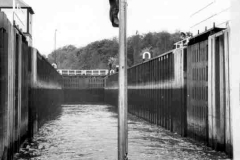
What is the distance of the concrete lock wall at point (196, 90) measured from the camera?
33.2 feet

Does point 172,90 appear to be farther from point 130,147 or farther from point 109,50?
point 109,50

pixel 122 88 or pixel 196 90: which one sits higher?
pixel 122 88

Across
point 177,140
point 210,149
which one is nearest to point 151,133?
point 177,140

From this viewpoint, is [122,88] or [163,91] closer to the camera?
[122,88]

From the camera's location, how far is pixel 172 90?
16.0 meters

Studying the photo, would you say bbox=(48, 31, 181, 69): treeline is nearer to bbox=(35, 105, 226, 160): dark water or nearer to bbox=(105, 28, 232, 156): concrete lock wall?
bbox=(105, 28, 232, 156): concrete lock wall

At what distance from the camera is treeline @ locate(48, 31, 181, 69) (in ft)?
313

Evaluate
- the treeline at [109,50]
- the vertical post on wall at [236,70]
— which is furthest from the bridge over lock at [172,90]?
the treeline at [109,50]

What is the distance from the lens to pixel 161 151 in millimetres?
11859

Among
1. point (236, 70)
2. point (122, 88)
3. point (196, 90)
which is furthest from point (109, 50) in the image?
point (236, 70)

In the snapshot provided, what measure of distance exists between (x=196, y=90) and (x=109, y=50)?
360 ft

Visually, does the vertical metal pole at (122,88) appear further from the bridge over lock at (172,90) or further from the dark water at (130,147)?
the dark water at (130,147)

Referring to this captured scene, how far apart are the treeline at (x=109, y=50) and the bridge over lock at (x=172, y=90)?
63.5 metres

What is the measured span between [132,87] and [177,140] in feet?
51.9
